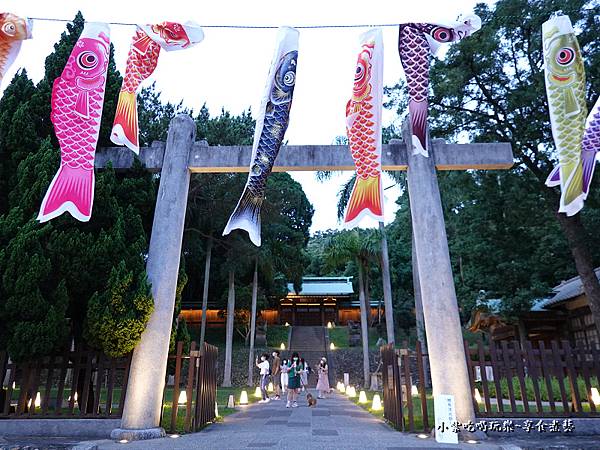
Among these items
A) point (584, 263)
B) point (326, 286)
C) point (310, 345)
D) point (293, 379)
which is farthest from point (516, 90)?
point (326, 286)

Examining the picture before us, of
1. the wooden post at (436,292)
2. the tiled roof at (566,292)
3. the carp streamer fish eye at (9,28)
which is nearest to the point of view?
the carp streamer fish eye at (9,28)

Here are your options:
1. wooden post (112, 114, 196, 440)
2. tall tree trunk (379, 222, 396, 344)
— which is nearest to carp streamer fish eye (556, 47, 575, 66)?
wooden post (112, 114, 196, 440)

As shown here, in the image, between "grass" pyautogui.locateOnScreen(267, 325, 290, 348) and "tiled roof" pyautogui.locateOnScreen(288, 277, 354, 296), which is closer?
"grass" pyautogui.locateOnScreen(267, 325, 290, 348)

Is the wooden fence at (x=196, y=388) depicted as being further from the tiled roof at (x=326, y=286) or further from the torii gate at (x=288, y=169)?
the tiled roof at (x=326, y=286)

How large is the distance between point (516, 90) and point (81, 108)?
41.6ft

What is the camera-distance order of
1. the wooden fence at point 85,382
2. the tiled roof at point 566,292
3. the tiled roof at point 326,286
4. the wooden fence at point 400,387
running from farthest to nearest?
the tiled roof at point 326,286, the tiled roof at point 566,292, the wooden fence at point 400,387, the wooden fence at point 85,382

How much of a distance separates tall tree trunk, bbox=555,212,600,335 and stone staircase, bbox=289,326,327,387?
54.9 ft

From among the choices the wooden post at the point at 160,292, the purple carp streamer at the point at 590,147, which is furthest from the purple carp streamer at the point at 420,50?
the wooden post at the point at 160,292

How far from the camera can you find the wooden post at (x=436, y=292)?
25.7ft

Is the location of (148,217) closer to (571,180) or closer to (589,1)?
(571,180)

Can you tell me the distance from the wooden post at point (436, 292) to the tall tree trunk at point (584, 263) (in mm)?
6818

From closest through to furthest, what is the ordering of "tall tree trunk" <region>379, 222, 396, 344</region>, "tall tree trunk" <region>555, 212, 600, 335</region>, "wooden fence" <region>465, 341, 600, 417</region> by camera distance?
1. "wooden fence" <region>465, 341, 600, 417</region>
2. "tall tree trunk" <region>555, 212, 600, 335</region>
3. "tall tree trunk" <region>379, 222, 396, 344</region>

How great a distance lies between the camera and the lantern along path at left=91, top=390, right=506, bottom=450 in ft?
22.5

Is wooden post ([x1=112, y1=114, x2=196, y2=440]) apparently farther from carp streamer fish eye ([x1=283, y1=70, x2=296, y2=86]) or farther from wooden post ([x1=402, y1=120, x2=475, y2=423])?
wooden post ([x1=402, y1=120, x2=475, y2=423])
